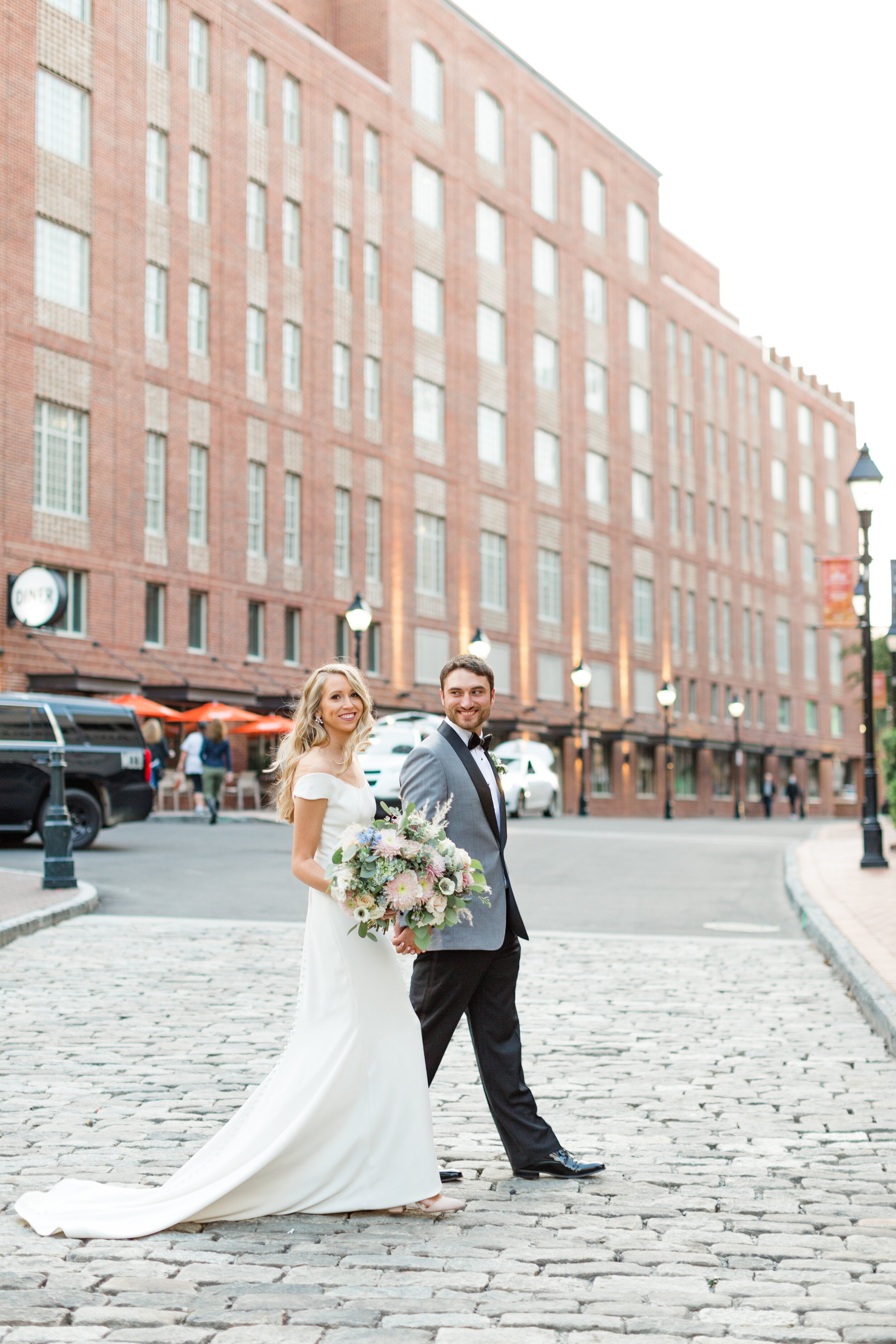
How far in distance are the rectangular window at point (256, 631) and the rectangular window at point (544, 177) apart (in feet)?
75.6

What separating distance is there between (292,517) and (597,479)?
20328 millimetres

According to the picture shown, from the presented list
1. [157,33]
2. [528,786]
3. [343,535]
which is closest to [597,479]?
[343,535]

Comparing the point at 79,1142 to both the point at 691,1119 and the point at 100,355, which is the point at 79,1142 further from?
the point at 100,355

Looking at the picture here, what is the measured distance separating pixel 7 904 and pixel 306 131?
3802 cm

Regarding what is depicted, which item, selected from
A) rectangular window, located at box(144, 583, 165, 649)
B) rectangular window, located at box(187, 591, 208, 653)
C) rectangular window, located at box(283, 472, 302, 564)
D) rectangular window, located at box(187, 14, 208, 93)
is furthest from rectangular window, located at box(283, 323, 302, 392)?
rectangular window, located at box(144, 583, 165, 649)

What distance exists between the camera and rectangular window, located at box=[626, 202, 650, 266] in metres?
67.7

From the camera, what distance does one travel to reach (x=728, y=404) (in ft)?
254

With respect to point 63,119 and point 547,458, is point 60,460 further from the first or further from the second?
point 547,458

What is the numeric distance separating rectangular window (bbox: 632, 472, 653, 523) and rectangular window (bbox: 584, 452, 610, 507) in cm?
220

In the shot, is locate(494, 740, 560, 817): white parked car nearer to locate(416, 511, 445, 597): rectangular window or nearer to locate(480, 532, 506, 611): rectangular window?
locate(416, 511, 445, 597): rectangular window

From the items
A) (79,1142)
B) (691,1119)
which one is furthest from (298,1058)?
(691,1119)

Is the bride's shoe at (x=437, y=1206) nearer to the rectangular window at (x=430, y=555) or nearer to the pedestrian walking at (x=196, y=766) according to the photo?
the pedestrian walking at (x=196, y=766)

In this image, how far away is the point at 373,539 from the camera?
49844 mm

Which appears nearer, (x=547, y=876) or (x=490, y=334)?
(x=547, y=876)
